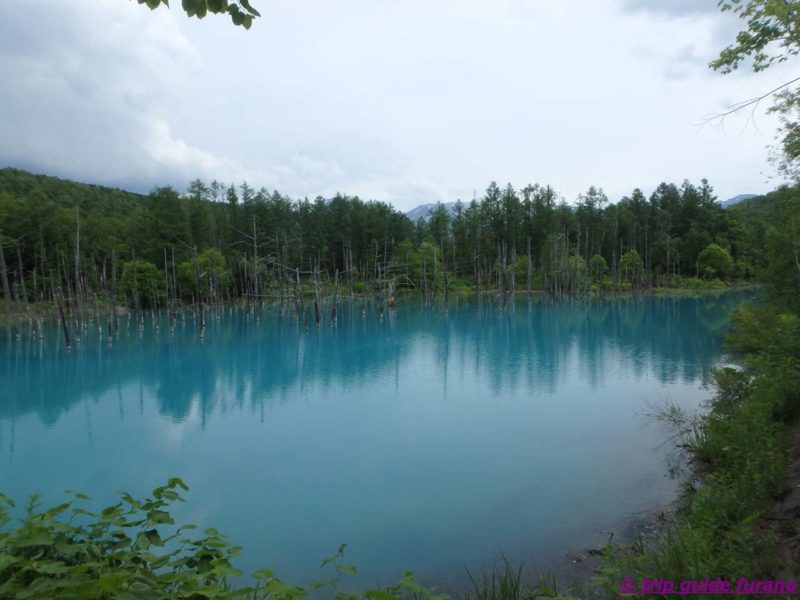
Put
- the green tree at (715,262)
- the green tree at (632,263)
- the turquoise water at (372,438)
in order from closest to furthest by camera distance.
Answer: the turquoise water at (372,438), the green tree at (632,263), the green tree at (715,262)

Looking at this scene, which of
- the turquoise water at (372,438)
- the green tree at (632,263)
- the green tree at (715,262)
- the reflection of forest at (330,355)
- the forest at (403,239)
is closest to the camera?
the turquoise water at (372,438)

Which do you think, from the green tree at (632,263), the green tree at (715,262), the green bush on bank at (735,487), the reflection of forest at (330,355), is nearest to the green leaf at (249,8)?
the green bush on bank at (735,487)

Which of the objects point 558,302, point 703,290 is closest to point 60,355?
point 558,302

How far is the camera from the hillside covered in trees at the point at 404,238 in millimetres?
54156

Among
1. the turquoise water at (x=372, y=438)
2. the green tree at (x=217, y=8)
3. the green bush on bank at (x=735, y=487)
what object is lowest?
the turquoise water at (x=372, y=438)

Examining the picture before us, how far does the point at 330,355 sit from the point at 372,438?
1363 centimetres

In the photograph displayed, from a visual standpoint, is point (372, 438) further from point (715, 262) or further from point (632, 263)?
point (715, 262)

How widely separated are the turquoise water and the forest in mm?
26461

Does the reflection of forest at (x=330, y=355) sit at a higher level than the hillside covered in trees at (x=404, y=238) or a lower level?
lower

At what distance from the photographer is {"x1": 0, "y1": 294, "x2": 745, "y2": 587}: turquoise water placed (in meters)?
8.20

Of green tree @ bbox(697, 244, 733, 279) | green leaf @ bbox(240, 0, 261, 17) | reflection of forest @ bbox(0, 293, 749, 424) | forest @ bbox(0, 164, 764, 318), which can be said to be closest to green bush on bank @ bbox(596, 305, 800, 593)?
green leaf @ bbox(240, 0, 261, 17)

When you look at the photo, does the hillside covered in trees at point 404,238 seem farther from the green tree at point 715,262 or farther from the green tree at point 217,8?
the green tree at point 217,8

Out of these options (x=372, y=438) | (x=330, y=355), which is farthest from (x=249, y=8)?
(x=330, y=355)

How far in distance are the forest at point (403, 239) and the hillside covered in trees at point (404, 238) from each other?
0.21 meters
